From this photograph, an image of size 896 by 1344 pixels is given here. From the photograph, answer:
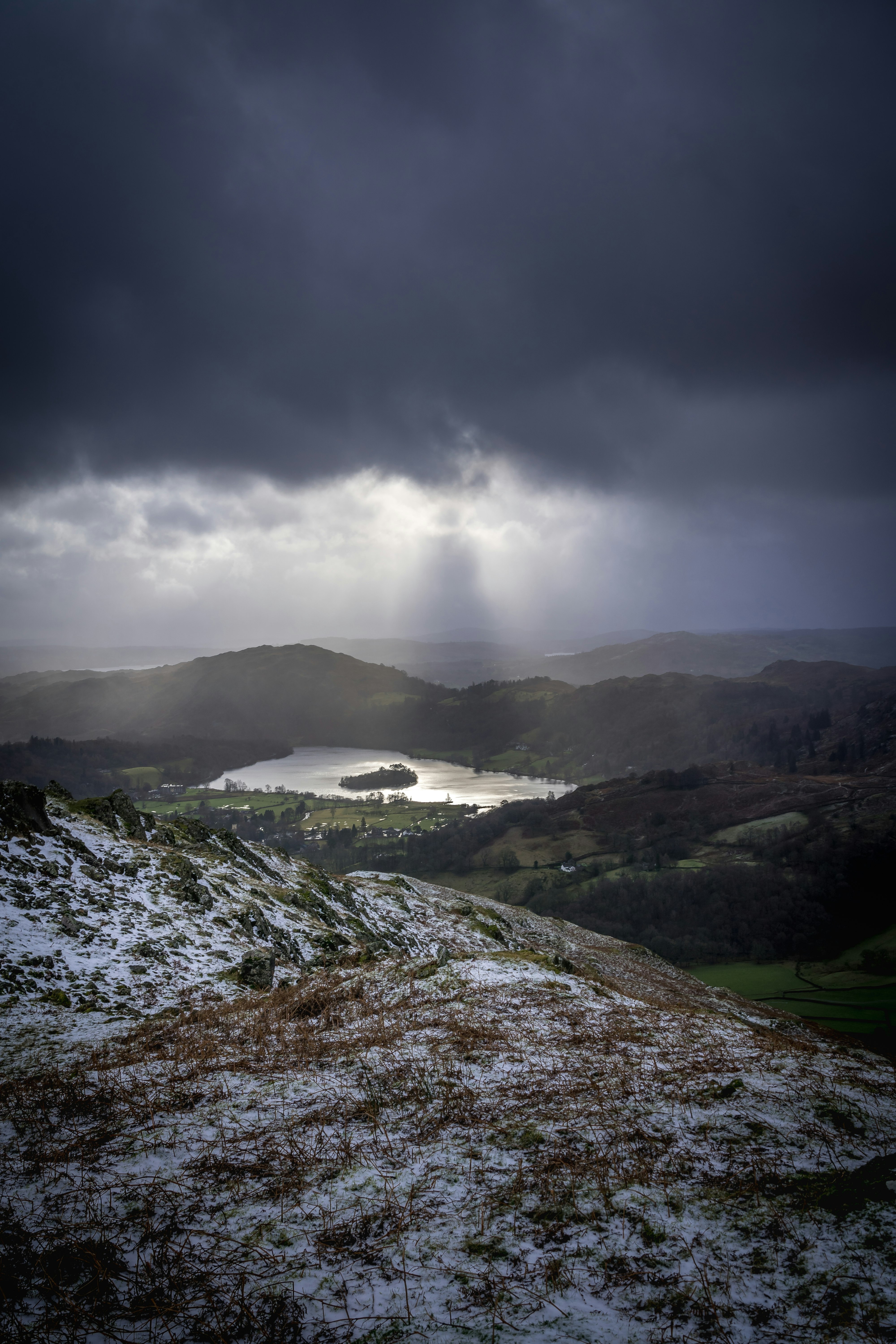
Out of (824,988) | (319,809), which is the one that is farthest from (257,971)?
(319,809)

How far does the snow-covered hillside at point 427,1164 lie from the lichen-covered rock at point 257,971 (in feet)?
4.22

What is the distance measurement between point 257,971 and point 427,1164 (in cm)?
933

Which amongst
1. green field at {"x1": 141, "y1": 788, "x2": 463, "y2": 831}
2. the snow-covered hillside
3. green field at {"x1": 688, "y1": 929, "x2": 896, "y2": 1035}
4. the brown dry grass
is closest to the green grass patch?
green field at {"x1": 688, "y1": 929, "x2": 896, "y2": 1035}

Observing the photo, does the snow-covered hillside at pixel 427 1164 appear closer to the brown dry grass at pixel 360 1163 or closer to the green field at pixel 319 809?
the brown dry grass at pixel 360 1163

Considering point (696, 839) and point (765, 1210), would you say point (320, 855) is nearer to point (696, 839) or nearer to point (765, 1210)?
point (696, 839)

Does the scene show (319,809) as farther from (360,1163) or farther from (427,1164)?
(427,1164)

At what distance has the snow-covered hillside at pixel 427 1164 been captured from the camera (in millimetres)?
3697

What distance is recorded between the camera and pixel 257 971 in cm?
1323

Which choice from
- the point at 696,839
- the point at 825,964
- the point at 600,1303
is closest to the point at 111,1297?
the point at 600,1303

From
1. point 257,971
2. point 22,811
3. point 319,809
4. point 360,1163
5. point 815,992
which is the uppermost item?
point 22,811

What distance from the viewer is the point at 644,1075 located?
712cm

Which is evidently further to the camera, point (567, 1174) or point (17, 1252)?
point (567, 1174)

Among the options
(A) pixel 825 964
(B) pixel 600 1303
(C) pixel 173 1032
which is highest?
(B) pixel 600 1303

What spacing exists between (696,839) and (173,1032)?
151 meters
